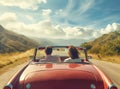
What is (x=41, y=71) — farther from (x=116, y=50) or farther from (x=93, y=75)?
(x=116, y=50)

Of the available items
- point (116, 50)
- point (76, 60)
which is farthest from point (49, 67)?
point (116, 50)

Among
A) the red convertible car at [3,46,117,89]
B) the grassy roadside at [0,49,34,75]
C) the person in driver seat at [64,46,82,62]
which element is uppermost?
the grassy roadside at [0,49,34,75]

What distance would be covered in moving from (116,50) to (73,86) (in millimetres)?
58318

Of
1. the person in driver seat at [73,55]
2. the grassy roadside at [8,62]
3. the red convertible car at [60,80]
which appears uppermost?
the grassy roadside at [8,62]

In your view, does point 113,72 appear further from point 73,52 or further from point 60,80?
point 60,80

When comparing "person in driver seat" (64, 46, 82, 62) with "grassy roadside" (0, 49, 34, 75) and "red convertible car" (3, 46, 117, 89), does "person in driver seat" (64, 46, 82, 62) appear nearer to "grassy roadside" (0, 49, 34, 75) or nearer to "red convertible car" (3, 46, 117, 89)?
"red convertible car" (3, 46, 117, 89)

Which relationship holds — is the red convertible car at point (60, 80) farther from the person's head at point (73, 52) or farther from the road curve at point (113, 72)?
the road curve at point (113, 72)

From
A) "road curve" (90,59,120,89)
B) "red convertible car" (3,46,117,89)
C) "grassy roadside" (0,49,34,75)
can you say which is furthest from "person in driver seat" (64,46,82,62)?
"grassy roadside" (0,49,34,75)

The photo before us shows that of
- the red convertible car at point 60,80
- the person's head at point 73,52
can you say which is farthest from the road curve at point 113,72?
the red convertible car at point 60,80

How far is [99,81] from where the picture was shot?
5.54 metres

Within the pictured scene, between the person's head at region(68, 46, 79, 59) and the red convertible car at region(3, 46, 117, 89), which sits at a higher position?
the person's head at region(68, 46, 79, 59)

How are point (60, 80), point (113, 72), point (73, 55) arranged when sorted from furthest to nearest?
point (113, 72) → point (73, 55) → point (60, 80)

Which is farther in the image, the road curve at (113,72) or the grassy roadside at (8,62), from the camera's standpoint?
the grassy roadside at (8,62)

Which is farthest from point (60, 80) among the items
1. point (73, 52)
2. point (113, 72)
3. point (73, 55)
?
point (113, 72)
